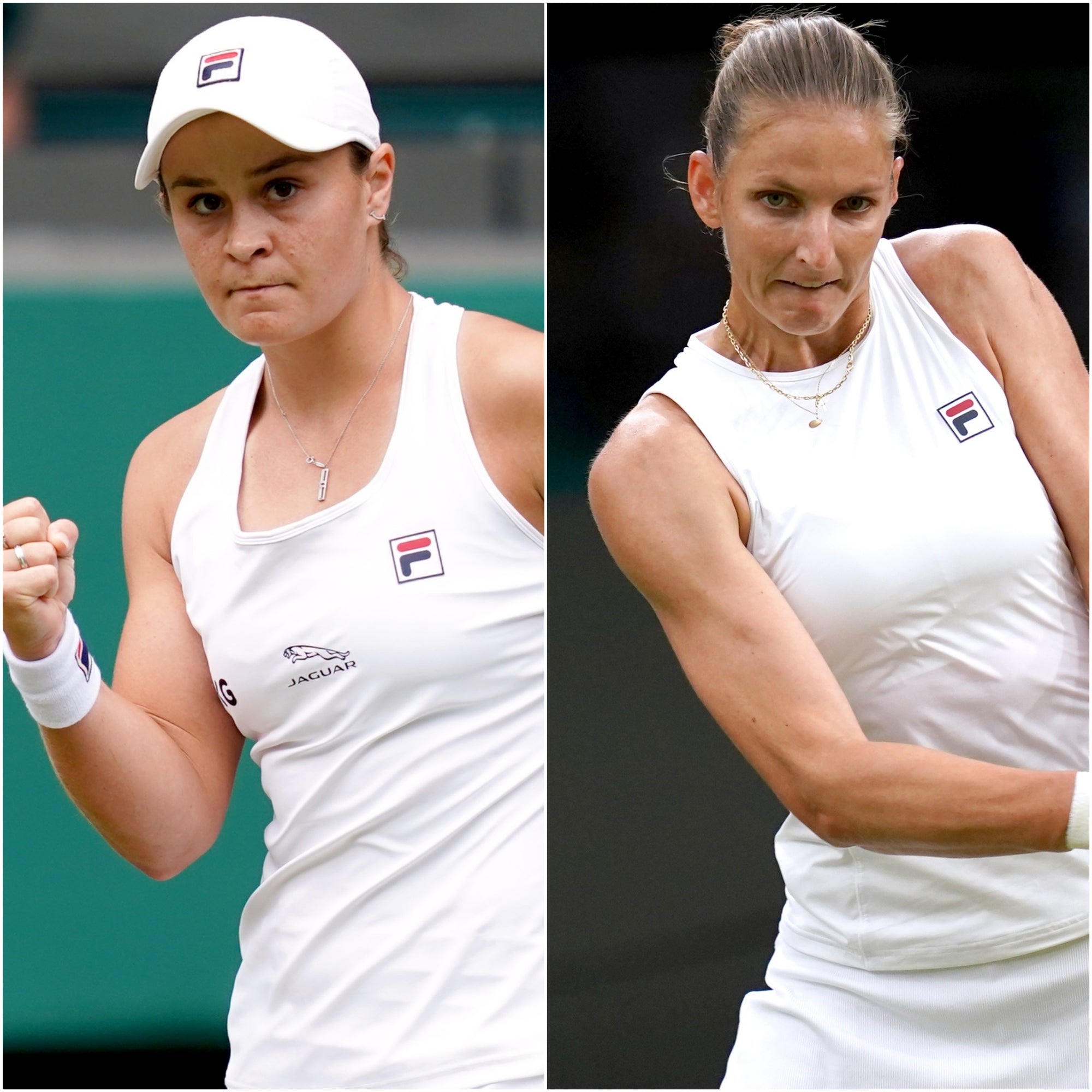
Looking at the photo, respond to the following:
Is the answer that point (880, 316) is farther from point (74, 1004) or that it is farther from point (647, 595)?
point (74, 1004)

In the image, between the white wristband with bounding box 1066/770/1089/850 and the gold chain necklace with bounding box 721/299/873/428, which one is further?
the gold chain necklace with bounding box 721/299/873/428

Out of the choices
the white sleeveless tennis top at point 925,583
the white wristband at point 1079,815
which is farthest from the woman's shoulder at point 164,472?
the white wristband at point 1079,815

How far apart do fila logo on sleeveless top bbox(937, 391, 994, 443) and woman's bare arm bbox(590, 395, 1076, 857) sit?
0.54 feet

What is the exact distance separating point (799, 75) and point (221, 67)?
15.6 inches

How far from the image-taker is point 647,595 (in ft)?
3.42

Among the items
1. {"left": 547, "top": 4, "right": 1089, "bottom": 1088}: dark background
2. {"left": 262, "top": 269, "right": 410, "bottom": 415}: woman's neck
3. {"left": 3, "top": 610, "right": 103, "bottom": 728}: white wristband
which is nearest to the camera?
{"left": 3, "top": 610, "right": 103, "bottom": 728}: white wristband

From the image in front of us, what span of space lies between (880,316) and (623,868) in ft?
1.70

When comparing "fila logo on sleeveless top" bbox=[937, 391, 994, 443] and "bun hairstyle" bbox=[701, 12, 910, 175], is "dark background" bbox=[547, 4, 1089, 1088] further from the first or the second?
"fila logo on sleeveless top" bbox=[937, 391, 994, 443]

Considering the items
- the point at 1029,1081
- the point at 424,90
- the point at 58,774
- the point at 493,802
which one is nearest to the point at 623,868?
the point at 493,802

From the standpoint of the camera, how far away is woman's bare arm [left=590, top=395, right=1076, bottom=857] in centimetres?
87

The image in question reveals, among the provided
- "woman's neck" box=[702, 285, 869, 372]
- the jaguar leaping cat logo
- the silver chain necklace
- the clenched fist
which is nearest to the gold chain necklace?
"woman's neck" box=[702, 285, 869, 372]

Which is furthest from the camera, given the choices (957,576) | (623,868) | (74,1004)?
(74,1004)

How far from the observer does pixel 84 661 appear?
1.00 m

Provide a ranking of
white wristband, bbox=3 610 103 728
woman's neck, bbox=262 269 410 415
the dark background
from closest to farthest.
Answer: white wristband, bbox=3 610 103 728 < woman's neck, bbox=262 269 410 415 < the dark background
